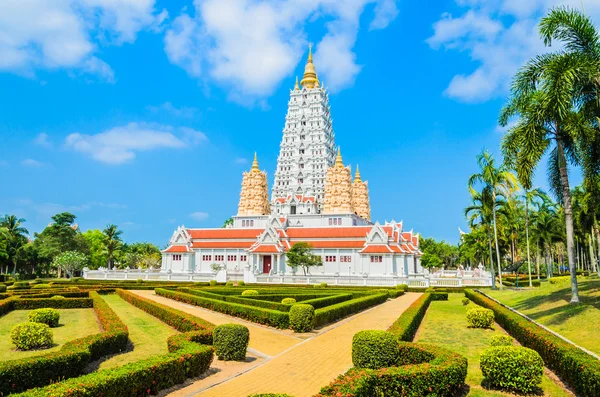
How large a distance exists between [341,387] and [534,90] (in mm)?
20465

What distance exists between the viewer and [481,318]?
21.4 m

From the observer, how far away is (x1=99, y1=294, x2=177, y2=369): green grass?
14672 mm

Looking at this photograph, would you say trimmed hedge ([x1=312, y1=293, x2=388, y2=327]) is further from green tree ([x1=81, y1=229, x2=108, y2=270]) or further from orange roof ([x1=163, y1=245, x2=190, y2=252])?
green tree ([x1=81, y1=229, x2=108, y2=270])

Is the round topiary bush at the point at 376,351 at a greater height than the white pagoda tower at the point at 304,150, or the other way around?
the white pagoda tower at the point at 304,150

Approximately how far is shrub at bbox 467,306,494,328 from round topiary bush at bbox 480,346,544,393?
33.5 feet

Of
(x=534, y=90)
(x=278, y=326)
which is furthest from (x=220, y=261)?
(x=534, y=90)

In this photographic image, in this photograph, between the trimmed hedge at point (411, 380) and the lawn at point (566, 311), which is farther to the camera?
the lawn at point (566, 311)

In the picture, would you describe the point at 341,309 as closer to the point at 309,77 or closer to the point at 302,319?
the point at 302,319

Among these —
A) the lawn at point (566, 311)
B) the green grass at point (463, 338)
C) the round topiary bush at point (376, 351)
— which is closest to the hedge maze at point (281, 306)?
the green grass at point (463, 338)

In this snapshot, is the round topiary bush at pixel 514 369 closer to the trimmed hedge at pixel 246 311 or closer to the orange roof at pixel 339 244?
the trimmed hedge at pixel 246 311

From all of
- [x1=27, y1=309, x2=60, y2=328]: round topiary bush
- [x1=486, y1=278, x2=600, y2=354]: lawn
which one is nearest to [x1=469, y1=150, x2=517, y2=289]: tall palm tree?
[x1=486, y1=278, x2=600, y2=354]: lawn

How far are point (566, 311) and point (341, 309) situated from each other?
36.5 feet

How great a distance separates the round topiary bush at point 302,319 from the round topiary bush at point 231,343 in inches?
223

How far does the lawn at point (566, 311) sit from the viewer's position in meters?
15.5
